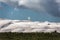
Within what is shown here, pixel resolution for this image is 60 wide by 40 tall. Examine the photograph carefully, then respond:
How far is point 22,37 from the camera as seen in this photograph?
165 inches

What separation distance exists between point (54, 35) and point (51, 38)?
122 mm

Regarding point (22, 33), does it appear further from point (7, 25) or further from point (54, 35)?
point (54, 35)

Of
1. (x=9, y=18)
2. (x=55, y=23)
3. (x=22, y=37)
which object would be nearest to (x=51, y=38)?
(x=55, y=23)

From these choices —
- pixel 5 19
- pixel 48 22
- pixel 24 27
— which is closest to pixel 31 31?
pixel 24 27

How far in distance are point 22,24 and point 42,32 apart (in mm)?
622

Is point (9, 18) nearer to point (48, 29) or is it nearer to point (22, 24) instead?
point (22, 24)

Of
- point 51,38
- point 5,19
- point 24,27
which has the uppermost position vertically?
point 5,19

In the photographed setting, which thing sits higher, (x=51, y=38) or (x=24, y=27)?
(x=24, y=27)

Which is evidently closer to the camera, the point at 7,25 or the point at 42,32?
the point at 42,32

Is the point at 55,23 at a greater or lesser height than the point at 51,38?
greater

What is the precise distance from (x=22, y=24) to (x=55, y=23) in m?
0.94

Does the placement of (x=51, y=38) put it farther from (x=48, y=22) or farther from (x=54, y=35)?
(x=48, y=22)

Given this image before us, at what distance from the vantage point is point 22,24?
14.0 feet

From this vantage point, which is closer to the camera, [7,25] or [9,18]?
[9,18]
